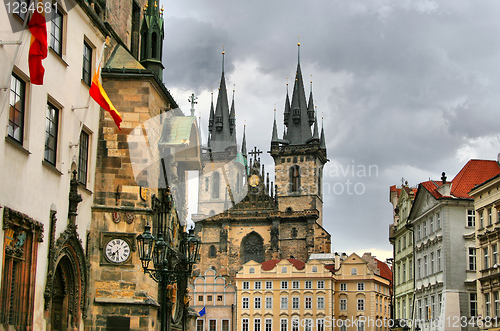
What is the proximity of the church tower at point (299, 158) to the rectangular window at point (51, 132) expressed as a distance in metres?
60.5

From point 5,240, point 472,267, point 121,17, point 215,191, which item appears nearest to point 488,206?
point 472,267

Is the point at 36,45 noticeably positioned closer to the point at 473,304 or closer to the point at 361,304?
the point at 473,304

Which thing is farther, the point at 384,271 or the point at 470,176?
the point at 384,271

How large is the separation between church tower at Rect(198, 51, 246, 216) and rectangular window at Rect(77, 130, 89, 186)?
197ft

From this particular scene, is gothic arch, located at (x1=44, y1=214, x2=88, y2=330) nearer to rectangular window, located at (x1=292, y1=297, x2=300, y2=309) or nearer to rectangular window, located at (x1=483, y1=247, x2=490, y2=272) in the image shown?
rectangular window, located at (x1=483, y1=247, x2=490, y2=272)

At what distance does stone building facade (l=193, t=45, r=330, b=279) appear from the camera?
7350cm

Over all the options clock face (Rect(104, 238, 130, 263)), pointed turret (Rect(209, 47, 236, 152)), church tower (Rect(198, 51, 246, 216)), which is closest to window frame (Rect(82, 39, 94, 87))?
clock face (Rect(104, 238, 130, 263))

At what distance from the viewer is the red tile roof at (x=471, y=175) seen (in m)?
33.7

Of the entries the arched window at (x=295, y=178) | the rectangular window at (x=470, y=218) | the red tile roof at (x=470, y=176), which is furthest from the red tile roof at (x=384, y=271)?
the rectangular window at (x=470, y=218)

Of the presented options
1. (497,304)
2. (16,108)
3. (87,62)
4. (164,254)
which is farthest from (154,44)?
(497,304)

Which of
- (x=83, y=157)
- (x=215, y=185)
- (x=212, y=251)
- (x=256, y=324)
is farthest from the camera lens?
(x=215, y=185)

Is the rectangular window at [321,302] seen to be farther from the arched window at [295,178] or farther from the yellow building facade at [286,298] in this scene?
the arched window at [295,178]

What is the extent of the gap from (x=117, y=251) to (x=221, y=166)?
63.5 meters

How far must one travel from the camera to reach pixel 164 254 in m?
16.5
